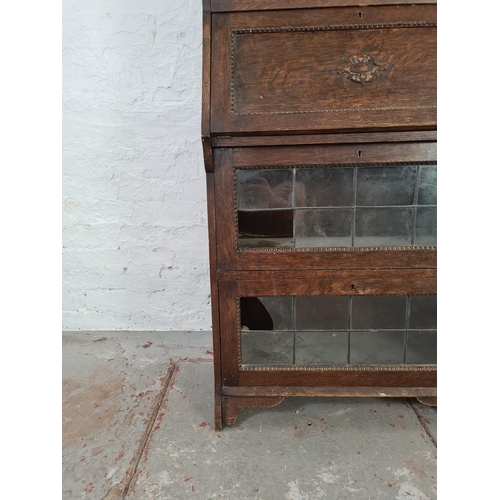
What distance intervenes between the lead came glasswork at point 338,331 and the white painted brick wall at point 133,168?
0.93 m

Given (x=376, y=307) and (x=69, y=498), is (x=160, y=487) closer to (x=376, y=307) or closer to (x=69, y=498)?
(x=69, y=498)

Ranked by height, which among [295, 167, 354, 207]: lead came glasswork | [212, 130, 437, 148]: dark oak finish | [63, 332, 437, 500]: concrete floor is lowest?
[63, 332, 437, 500]: concrete floor

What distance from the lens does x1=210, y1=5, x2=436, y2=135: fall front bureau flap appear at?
4.41ft

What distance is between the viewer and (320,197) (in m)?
1.43

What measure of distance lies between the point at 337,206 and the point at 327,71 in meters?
0.49

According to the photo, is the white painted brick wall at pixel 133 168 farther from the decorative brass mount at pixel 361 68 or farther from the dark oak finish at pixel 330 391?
the decorative brass mount at pixel 361 68

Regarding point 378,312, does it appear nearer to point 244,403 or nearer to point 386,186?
point 386,186

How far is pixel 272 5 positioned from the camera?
136 centimetres

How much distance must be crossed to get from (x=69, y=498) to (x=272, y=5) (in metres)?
1.86

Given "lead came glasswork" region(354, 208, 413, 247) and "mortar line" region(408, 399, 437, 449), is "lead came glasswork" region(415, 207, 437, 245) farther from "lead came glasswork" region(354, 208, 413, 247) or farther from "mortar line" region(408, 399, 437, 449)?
"mortar line" region(408, 399, 437, 449)

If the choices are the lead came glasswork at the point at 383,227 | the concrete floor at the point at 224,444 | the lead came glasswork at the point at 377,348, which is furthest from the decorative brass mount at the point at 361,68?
the concrete floor at the point at 224,444

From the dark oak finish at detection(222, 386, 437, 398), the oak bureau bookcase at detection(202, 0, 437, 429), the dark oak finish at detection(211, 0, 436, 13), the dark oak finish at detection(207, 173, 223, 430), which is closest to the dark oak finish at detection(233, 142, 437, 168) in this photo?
the oak bureau bookcase at detection(202, 0, 437, 429)

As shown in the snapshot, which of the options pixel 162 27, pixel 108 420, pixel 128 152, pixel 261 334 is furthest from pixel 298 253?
pixel 162 27

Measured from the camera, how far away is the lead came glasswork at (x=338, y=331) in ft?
4.93
